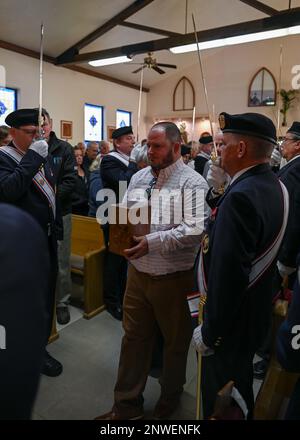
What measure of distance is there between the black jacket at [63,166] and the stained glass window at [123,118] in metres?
7.48

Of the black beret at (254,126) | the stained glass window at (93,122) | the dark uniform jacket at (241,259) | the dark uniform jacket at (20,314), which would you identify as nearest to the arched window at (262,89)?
the stained glass window at (93,122)

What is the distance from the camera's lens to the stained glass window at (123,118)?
988 cm

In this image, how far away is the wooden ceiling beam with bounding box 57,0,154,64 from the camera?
6555 millimetres

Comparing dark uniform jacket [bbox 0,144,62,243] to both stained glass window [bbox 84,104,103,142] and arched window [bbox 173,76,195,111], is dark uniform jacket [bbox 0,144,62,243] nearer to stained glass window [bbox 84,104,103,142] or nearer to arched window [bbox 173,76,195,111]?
stained glass window [bbox 84,104,103,142]

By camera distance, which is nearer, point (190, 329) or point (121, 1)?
point (190, 329)

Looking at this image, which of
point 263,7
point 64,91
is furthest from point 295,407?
point 64,91

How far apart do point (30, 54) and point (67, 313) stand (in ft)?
19.6

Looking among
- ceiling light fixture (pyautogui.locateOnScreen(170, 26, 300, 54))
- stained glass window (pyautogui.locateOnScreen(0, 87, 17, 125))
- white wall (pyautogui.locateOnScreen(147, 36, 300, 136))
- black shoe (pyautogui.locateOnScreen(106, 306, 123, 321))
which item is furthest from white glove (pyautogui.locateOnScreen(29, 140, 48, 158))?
white wall (pyautogui.locateOnScreen(147, 36, 300, 136))

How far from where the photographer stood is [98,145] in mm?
5270

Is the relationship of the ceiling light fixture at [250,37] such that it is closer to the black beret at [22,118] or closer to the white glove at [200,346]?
the black beret at [22,118]

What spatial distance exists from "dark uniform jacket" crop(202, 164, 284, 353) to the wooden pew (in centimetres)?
176
